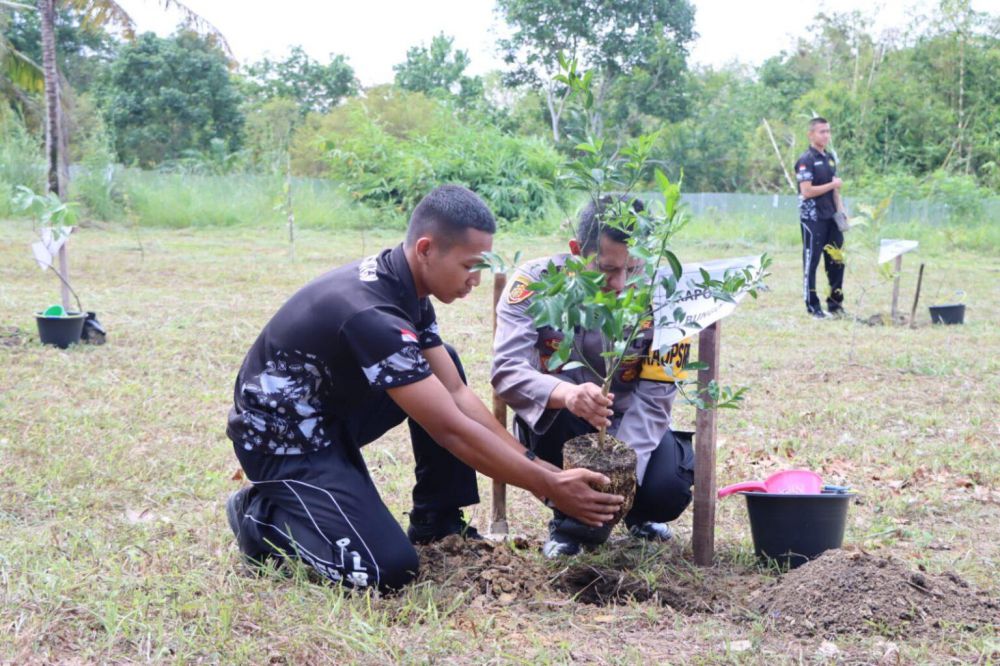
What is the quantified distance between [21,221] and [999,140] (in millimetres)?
22201

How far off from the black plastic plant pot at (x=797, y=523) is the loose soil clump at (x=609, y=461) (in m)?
0.40

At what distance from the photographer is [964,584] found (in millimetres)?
2883

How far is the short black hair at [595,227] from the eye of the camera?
2967mm

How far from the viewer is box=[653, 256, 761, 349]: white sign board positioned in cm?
291

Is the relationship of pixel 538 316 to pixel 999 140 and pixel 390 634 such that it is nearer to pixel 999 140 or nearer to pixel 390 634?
pixel 390 634

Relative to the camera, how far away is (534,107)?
3772 cm

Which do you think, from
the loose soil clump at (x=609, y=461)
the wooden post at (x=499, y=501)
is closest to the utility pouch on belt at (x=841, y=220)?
the wooden post at (x=499, y=501)

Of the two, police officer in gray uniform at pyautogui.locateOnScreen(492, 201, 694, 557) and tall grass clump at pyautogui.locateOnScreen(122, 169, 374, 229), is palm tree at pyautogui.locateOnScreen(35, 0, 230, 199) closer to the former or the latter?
tall grass clump at pyautogui.locateOnScreen(122, 169, 374, 229)

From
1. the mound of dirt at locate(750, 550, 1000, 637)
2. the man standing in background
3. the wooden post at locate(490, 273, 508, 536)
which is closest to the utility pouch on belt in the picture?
the man standing in background

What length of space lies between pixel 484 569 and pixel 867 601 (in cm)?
109

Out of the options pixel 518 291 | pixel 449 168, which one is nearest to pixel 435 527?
pixel 518 291

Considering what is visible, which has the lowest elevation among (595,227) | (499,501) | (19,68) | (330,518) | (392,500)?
(392,500)

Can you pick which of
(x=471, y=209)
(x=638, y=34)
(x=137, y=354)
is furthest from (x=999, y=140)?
(x=471, y=209)

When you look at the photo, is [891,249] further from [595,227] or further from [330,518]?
[330,518]
